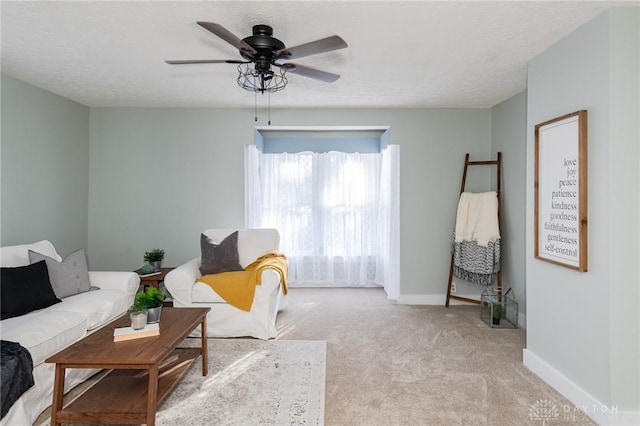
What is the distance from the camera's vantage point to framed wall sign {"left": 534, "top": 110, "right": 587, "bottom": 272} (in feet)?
7.25

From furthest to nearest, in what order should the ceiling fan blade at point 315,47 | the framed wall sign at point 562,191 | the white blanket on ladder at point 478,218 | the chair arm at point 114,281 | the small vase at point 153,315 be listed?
the white blanket on ladder at point 478,218, the chair arm at point 114,281, the small vase at point 153,315, the framed wall sign at point 562,191, the ceiling fan blade at point 315,47

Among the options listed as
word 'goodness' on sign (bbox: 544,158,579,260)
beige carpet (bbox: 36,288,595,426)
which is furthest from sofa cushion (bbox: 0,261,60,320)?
word 'goodness' on sign (bbox: 544,158,579,260)

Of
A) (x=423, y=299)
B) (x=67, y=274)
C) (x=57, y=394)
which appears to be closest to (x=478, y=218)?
(x=423, y=299)

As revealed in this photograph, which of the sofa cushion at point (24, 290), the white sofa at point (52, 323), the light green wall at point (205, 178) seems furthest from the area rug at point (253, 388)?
the light green wall at point (205, 178)

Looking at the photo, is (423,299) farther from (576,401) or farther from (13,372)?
(13,372)

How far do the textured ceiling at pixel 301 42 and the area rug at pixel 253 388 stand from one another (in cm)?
247

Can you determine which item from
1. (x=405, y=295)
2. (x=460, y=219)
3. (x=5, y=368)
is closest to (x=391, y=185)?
(x=460, y=219)

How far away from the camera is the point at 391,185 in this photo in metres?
4.57

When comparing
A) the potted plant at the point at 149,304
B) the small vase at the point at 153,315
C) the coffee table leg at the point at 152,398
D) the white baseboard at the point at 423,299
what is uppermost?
the potted plant at the point at 149,304

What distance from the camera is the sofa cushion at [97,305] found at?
2.66 metres

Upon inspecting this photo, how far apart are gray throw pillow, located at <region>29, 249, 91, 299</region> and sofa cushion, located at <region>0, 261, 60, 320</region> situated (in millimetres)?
127

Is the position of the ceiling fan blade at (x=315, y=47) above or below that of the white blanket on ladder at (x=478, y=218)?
above

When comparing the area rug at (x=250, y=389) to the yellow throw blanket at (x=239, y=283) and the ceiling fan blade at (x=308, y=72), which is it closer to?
the yellow throw blanket at (x=239, y=283)

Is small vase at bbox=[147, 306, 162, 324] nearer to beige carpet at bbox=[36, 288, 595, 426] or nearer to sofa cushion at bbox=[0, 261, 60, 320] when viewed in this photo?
sofa cushion at bbox=[0, 261, 60, 320]
